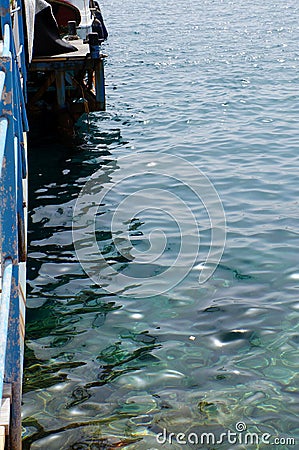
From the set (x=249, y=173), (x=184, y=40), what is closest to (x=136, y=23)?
(x=184, y=40)

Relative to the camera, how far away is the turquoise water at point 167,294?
540cm

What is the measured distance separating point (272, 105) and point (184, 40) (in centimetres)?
1101

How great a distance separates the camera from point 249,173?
1081 cm
